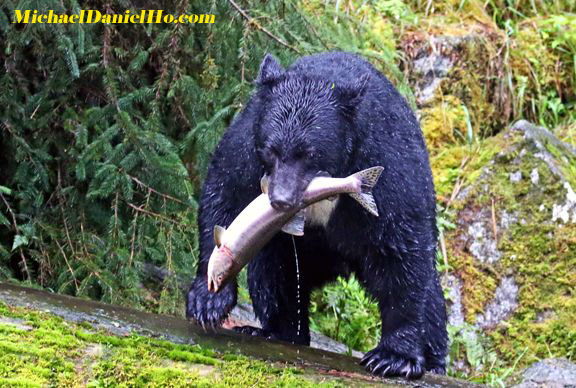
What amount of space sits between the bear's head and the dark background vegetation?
4.23ft

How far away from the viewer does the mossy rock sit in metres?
6.89

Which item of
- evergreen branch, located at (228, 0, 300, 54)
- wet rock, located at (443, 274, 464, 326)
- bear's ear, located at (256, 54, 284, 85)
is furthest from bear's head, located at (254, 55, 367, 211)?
wet rock, located at (443, 274, 464, 326)

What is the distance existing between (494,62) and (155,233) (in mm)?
4753

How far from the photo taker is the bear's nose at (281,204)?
362 cm

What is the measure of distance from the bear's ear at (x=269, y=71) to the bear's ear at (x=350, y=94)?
0.29m

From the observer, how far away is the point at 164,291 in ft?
18.1

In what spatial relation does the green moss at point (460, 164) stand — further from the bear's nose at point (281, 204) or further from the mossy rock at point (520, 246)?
the bear's nose at point (281, 204)

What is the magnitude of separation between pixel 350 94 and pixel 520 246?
3859mm

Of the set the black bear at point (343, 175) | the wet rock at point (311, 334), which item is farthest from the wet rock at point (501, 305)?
the black bear at point (343, 175)

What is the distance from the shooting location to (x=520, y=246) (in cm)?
733

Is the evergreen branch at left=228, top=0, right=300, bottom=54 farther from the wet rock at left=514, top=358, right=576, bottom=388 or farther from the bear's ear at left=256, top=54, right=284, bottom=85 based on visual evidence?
the wet rock at left=514, top=358, right=576, bottom=388

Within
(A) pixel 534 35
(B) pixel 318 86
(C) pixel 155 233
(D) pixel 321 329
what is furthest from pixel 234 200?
(A) pixel 534 35

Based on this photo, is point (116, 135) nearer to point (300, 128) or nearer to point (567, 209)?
point (300, 128)

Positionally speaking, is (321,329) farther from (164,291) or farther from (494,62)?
(494,62)
